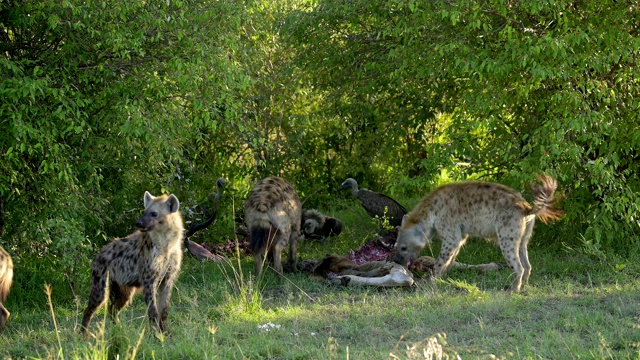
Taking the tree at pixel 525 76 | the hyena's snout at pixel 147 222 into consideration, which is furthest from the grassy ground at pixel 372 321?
the tree at pixel 525 76

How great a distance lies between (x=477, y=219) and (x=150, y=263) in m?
3.17

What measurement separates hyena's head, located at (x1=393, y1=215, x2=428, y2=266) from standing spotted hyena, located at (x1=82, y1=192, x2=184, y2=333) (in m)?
2.73

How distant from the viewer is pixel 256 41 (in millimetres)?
10539

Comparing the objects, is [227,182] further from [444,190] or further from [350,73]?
[444,190]

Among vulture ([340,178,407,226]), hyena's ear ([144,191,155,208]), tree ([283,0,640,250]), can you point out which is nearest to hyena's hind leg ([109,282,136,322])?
hyena's ear ([144,191,155,208])

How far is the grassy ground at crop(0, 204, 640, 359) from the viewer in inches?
223

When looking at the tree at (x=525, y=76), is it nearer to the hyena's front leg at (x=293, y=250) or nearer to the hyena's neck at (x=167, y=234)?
the hyena's front leg at (x=293, y=250)

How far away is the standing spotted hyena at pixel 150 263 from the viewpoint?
6.55 m

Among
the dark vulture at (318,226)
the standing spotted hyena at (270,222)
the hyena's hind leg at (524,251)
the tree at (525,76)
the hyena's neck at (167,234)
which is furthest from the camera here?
the dark vulture at (318,226)

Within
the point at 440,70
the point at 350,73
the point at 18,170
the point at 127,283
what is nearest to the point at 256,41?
the point at 350,73

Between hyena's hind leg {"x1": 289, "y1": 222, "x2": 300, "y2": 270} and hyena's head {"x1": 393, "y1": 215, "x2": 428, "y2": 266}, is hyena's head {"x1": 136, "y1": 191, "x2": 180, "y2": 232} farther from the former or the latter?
hyena's head {"x1": 393, "y1": 215, "x2": 428, "y2": 266}

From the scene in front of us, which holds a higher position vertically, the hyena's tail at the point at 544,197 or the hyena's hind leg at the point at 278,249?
the hyena's tail at the point at 544,197

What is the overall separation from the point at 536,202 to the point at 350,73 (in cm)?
322

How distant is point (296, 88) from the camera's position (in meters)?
10.7
